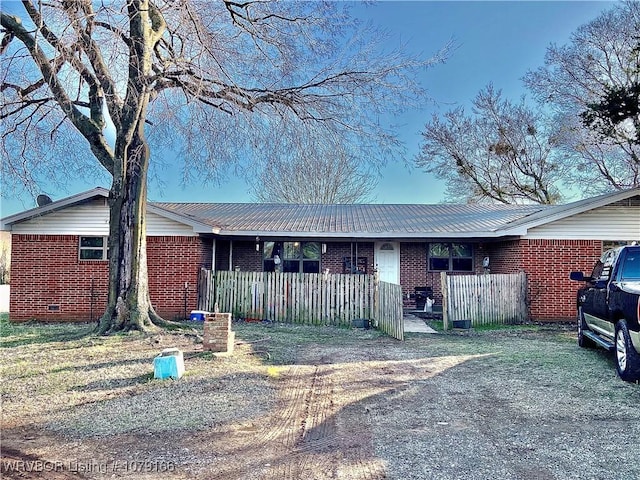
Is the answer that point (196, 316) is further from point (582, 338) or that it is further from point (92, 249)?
point (582, 338)

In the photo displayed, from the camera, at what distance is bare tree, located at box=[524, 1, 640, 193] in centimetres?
2167

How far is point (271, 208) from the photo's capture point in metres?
18.0

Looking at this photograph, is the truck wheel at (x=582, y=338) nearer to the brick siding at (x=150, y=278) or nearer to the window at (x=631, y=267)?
the window at (x=631, y=267)

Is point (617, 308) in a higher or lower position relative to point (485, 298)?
higher

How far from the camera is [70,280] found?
13234mm

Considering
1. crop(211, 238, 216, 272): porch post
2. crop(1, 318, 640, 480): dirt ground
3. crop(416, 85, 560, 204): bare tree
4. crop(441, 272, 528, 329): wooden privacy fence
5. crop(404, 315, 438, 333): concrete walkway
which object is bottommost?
crop(1, 318, 640, 480): dirt ground

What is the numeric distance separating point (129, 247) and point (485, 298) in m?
8.92

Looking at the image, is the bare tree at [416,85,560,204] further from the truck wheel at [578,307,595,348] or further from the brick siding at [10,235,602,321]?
the truck wheel at [578,307,595,348]

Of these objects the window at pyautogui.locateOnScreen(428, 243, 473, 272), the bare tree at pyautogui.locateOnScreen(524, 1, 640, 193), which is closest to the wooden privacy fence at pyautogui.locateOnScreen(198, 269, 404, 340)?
the window at pyautogui.locateOnScreen(428, 243, 473, 272)

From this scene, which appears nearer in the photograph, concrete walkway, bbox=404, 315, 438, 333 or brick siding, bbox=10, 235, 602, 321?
concrete walkway, bbox=404, 315, 438, 333

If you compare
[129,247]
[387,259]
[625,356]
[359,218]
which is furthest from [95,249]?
[625,356]

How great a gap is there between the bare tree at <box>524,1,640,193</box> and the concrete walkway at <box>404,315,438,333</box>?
1375 cm

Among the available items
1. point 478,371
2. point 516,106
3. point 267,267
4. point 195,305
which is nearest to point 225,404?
point 478,371

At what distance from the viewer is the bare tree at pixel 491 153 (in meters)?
27.8
